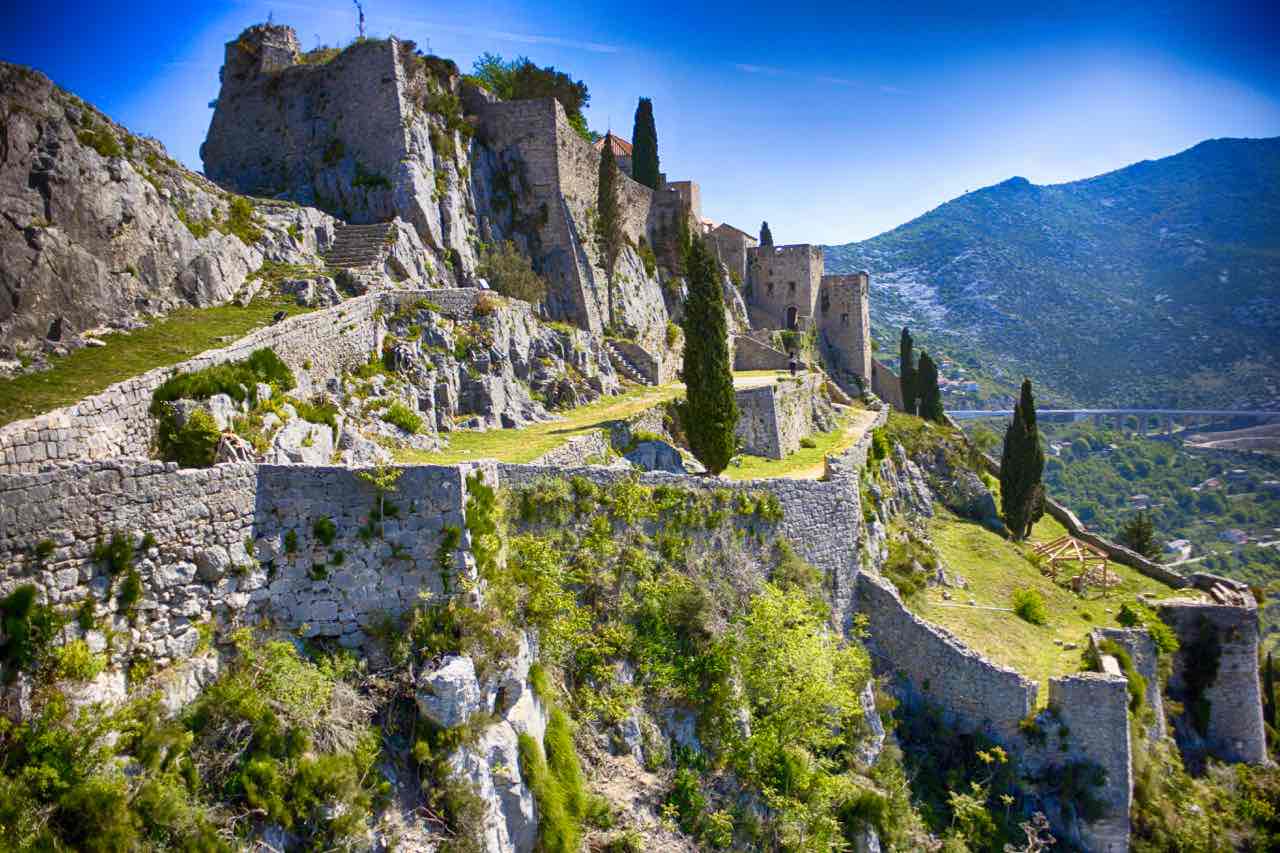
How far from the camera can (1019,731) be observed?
18.9 meters

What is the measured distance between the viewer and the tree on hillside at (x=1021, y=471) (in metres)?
38.6

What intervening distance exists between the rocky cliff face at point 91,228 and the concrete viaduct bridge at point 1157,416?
3832 inches

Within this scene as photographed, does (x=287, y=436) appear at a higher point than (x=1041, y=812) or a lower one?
higher

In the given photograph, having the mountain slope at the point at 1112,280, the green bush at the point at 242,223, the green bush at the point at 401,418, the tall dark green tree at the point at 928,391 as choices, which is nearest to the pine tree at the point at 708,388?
the green bush at the point at 401,418

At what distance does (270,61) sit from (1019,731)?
119 feet

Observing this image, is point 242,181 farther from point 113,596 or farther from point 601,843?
point 601,843

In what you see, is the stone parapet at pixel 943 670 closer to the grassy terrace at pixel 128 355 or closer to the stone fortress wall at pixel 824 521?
the stone fortress wall at pixel 824 521

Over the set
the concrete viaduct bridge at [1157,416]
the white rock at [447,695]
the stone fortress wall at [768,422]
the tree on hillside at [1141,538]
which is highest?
the stone fortress wall at [768,422]

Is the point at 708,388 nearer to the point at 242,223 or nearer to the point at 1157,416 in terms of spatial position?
the point at 242,223

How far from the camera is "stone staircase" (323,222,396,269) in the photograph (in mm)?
25812

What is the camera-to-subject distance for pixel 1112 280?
14425 centimetres

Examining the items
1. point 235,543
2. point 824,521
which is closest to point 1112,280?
point 824,521

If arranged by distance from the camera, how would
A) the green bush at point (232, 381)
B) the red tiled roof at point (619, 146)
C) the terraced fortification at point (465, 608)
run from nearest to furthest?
the terraced fortification at point (465, 608)
the green bush at point (232, 381)
the red tiled roof at point (619, 146)

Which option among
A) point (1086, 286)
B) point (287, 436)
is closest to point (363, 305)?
point (287, 436)
